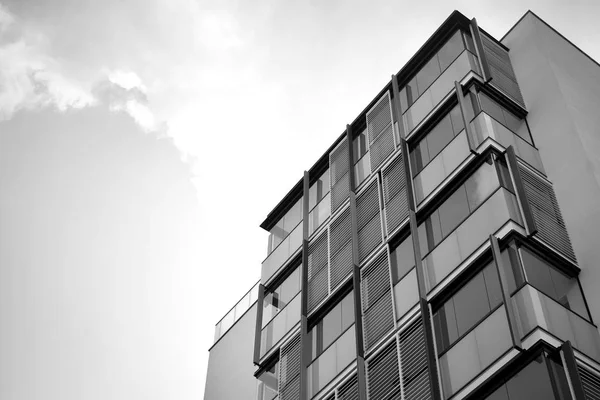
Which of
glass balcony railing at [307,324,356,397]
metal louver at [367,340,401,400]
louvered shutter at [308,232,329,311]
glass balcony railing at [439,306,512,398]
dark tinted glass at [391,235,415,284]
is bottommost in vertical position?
glass balcony railing at [439,306,512,398]

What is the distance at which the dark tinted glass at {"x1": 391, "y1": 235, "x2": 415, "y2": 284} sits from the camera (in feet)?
89.6

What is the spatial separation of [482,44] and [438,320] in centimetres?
1246

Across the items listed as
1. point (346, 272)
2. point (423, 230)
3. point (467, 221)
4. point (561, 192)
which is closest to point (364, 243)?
point (346, 272)

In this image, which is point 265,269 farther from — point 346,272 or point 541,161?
point 541,161

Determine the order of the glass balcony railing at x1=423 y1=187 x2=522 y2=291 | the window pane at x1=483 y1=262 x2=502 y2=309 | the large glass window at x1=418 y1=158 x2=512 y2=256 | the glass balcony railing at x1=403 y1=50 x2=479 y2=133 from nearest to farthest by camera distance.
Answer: the window pane at x1=483 y1=262 x2=502 y2=309 → the glass balcony railing at x1=423 y1=187 x2=522 y2=291 → the large glass window at x1=418 y1=158 x2=512 y2=256 → the glass balcony railing at x1=403 y1=50 x2=479 y2=133

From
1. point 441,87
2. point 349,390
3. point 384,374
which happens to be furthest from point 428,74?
point 349,390

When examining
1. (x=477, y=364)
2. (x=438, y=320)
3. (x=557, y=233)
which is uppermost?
(x=557, y=233)

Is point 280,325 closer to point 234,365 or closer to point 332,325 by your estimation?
point 332,325

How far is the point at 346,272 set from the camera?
30.4 m

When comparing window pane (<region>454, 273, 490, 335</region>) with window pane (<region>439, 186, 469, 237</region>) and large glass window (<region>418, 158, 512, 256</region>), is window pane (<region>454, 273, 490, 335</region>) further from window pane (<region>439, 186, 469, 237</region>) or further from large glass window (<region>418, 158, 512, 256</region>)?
window pane (<region>439, 186, 469, 237</region>)

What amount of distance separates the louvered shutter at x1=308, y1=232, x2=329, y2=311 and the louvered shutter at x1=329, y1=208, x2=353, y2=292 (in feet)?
1.51

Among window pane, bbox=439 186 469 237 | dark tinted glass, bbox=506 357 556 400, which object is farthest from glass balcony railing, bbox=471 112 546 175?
dark tinted glass, bbox=506 357 556 400

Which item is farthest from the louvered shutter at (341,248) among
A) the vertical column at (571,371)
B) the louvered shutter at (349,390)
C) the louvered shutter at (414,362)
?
the vertical column at (571,371)

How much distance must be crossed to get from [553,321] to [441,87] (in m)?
12.7
